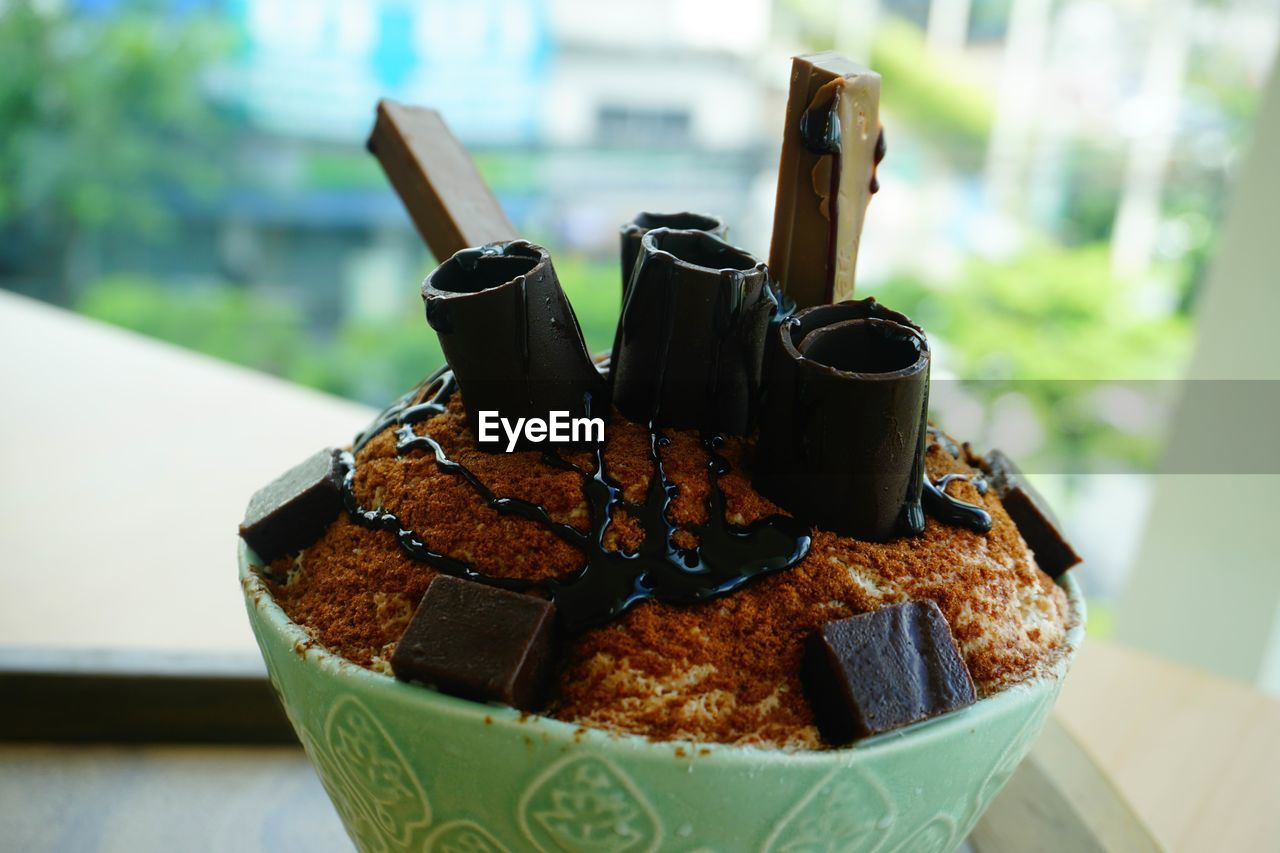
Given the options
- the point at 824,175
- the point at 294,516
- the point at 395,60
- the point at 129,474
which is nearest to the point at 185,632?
the point at 129,474

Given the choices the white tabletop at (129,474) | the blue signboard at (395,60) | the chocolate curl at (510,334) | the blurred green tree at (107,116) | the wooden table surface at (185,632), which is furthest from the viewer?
the blurred green tree at (107,116)

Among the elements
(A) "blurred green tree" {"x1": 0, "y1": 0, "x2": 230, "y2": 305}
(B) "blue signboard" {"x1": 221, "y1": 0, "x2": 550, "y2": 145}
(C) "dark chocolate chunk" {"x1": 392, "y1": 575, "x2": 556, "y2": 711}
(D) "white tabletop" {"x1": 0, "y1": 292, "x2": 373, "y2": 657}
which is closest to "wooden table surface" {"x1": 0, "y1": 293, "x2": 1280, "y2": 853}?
(D) "white tabletop" {"x1": 0, "y1": 292, "x2": 373, "y2": 657}

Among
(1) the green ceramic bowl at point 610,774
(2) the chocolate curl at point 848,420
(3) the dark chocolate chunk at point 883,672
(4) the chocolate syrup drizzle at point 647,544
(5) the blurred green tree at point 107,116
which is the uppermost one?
(2) the chocolate curl at point 848,420

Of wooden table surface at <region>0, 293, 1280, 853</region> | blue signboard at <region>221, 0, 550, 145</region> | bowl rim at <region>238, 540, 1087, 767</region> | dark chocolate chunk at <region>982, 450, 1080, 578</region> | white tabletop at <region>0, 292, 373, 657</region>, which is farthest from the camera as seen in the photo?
blue signboard at <region>221, 0, 550, 145</region>

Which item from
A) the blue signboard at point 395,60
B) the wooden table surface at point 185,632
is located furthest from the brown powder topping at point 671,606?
the blue signboard at point 395,60

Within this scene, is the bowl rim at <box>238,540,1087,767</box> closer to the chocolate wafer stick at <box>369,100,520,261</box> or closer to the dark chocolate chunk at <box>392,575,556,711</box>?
the dark chocolate chunk at <box>392,575,556,711</box>

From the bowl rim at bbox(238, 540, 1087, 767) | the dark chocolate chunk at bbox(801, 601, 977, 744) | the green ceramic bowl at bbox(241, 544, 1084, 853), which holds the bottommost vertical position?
the green ceramic bowl at bbox(241, 544, 1084, 853)

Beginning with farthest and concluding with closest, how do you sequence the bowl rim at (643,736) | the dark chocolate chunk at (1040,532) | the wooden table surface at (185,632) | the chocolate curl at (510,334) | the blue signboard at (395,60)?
the blue signboard at (395,60) → the wooden table surface at (185,632) → the dark chocolate chunk at (1040,532) → the chocolate curl at (510,334) → the bowl rim at (643,736)

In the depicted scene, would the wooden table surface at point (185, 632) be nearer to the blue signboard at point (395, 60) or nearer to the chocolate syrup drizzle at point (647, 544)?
the chocolate syrup drizzle at point (647, 544)
